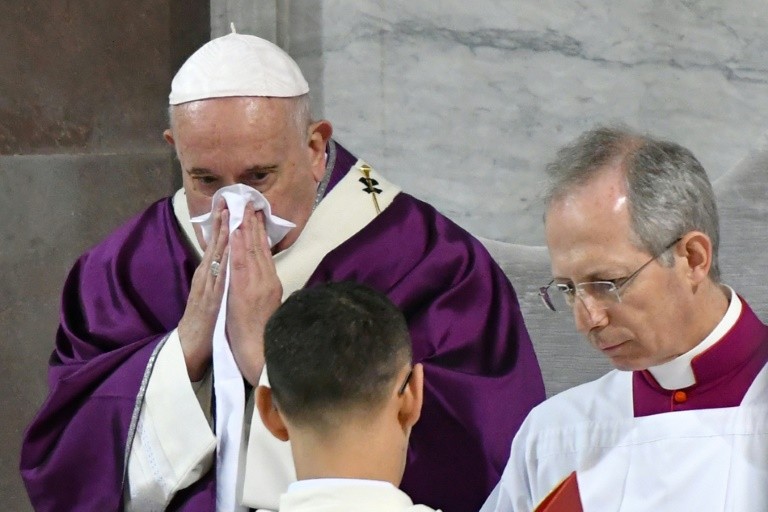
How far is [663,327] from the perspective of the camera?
119 inches

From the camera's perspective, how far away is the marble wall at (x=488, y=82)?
16.0ft

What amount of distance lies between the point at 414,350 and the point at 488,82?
164 cm

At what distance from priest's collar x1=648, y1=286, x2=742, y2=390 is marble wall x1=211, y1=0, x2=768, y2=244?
1.82 metres

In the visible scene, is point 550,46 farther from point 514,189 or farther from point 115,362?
point 115,362

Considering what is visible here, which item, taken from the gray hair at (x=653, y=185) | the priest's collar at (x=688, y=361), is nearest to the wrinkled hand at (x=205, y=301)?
the gray hair at (x=653, y=185)

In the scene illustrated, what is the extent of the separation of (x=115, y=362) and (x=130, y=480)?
32 centimetres

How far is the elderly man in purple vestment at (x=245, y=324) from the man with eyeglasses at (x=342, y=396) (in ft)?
2.78

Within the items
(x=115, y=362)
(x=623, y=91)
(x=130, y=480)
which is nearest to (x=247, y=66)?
(x=115, y=362)

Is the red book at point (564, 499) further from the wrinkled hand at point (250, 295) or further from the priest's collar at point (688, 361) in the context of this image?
the wrinkled hand at point (250, 295)

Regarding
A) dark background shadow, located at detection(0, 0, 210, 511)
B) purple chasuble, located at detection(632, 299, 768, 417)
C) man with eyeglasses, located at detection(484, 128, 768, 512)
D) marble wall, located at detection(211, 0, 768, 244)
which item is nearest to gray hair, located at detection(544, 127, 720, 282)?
man with eyeglasses, located at detection(484, 128, 768, 512)

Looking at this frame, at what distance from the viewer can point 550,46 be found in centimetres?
497

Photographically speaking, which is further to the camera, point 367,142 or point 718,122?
point 367,142

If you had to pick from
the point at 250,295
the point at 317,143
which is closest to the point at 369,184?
the point at 317,143

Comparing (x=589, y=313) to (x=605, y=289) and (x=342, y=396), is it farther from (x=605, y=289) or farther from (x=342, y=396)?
(x=342, y=396)
